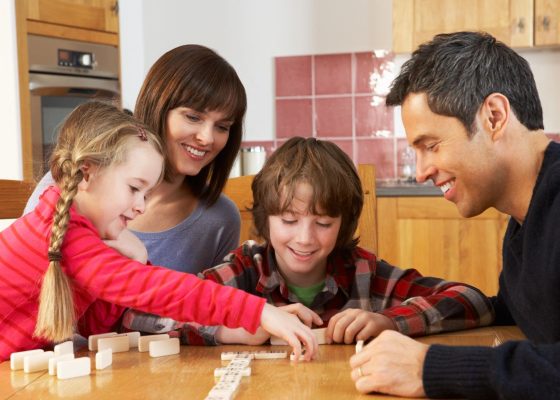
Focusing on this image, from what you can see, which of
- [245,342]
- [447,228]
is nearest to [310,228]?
[245,342]

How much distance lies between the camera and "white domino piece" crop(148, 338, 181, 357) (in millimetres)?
1435

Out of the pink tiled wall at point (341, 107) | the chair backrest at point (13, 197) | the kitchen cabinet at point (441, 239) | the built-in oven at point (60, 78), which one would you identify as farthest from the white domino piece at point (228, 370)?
the pink tiled wall at point (341, 107)

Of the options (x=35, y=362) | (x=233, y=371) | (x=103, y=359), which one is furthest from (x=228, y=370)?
(x=35, y=362)

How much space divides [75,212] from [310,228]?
1.78 feet

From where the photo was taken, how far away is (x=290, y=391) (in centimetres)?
117

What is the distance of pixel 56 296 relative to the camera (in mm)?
1394

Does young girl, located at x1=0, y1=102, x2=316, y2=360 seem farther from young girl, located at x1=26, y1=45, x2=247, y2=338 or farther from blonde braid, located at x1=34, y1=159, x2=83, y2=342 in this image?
young girl, located at x1=26, y1=45, x2=247, y2=338

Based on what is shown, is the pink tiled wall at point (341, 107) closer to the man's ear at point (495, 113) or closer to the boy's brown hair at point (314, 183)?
the boy's brown hair at point (314, 183)

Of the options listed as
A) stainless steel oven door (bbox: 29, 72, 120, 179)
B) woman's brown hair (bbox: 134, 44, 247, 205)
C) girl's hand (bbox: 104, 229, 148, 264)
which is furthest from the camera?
stainless steel oven door (bbox: 29, 72, 120, 179)

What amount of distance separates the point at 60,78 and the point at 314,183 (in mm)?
2631

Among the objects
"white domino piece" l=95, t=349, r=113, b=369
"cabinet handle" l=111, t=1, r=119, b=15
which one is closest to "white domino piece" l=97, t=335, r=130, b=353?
"white domino piece" l=95, t=349, r=113, b=369

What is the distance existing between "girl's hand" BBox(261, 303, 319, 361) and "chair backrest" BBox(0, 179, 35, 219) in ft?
3.23

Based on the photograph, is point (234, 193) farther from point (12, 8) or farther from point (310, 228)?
point (12, 8)

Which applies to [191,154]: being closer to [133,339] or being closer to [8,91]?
[133,339]
